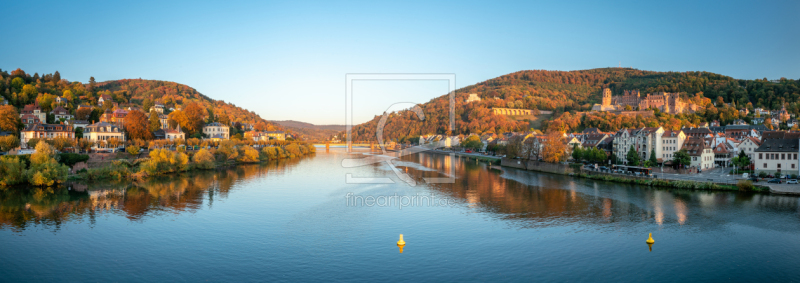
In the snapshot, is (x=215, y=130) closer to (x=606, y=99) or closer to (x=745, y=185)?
(x=745, y=185)

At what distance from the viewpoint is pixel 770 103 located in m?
65.9

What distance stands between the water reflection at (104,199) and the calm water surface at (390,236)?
0.26 feet

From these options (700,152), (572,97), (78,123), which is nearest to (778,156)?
(700,152)

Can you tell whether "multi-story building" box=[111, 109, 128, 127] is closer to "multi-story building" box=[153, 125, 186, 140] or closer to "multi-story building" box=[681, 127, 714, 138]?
"multi-story building" box=[153, 125, 186, 140]

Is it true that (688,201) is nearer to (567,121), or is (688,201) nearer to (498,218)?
(498,218)

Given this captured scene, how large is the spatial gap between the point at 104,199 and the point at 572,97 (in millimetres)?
102843

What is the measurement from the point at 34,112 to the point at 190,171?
18.8 m

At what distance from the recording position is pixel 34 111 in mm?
36812

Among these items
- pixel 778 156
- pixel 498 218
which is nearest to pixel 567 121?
pixel 778 156

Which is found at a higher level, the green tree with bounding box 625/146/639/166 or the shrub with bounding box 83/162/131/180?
the green tree with bounding box 625/146/639/166

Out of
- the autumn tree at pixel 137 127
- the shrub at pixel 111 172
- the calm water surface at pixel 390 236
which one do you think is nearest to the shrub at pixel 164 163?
the shrub at pixel 111 172

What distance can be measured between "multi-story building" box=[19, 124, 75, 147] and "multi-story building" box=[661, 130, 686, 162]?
43.2m

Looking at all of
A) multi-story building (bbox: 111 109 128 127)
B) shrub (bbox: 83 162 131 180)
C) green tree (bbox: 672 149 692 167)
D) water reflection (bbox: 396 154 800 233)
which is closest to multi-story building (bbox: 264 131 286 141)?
multi-story building (bbox: 111 109 128 127)

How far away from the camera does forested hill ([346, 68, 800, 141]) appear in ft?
205
